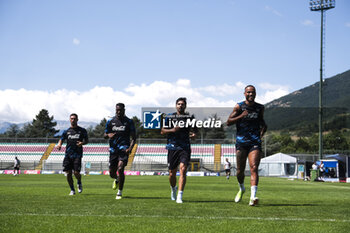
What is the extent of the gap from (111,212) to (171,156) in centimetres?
237

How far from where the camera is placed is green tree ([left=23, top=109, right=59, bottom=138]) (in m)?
107

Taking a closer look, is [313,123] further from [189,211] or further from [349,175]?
[189,211]

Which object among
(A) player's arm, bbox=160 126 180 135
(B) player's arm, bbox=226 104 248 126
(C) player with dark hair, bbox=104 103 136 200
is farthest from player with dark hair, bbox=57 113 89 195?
(B) player's arm, bbox=226 104 248 126

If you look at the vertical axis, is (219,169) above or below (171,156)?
below

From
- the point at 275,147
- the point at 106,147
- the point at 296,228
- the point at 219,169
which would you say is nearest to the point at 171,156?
the point at 296,228

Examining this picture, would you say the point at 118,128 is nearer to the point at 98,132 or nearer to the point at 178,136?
the point at 178,136

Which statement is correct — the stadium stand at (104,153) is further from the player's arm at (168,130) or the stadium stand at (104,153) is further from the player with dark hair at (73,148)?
the player's arm at (168,130)

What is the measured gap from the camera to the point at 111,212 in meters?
6.46

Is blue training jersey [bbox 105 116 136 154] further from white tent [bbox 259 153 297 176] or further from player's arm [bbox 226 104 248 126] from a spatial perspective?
white tent [bbox 259 153 297 176]

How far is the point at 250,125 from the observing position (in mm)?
7898

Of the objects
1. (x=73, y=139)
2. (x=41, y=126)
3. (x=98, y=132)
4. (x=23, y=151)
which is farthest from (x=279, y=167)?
(x=41, y=126)

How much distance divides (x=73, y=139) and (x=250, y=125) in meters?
5.19

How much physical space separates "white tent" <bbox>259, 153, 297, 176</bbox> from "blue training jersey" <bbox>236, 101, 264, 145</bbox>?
39543 millimetres

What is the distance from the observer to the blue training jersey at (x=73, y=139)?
35.2 ft
